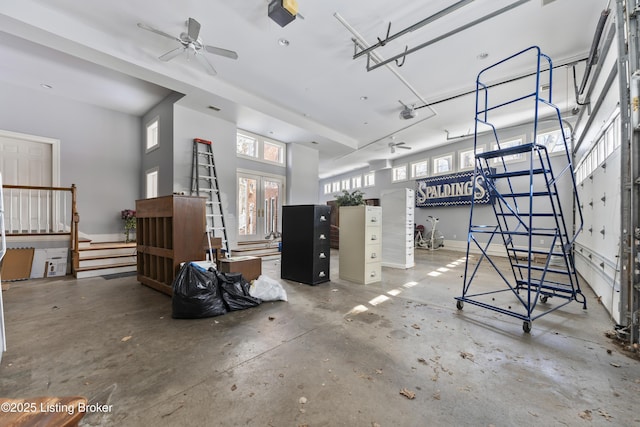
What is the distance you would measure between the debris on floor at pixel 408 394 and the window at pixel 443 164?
365 inches

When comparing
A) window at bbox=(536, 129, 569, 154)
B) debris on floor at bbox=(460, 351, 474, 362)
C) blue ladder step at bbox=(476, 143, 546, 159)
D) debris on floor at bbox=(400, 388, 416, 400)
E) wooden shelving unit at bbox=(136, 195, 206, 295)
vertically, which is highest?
window at bbox=(536, 129, 569, 154)

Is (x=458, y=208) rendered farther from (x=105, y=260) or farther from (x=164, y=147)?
(x=105, y=260)

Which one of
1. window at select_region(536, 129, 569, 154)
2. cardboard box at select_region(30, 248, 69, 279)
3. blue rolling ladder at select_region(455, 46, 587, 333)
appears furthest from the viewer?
window at select_region(536, 129, 569, 154)

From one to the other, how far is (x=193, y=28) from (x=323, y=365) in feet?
13.3

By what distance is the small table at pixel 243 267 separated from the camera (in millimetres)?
3516

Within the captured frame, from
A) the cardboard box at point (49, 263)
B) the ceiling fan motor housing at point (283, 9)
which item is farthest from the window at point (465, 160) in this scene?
the cardboard box at point (49, 263)

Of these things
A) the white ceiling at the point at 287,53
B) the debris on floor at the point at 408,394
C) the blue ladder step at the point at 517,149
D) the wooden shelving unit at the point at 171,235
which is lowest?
the debris on floor at the point at 408,394

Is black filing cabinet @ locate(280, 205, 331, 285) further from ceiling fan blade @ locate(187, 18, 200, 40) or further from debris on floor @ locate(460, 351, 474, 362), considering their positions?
ceiling fan blade @ locate(187, 18, 200, 40)

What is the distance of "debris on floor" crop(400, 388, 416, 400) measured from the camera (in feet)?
4.93

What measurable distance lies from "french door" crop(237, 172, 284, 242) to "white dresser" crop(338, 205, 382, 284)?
12.0 ft

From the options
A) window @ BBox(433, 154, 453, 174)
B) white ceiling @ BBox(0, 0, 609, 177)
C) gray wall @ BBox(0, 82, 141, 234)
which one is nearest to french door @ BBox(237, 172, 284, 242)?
white ceiling @ BBox(0, 0, 609, 177)

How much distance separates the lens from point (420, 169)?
1043 cm

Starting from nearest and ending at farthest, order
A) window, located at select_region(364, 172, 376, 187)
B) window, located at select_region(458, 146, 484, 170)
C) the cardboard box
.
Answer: the cardboard box
window, located at select_region(458, 146, 484, 170)
window, located at select_region(364, 172, 376, 187)

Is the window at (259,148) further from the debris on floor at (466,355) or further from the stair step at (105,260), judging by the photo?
the debris on floor at (466,355)
